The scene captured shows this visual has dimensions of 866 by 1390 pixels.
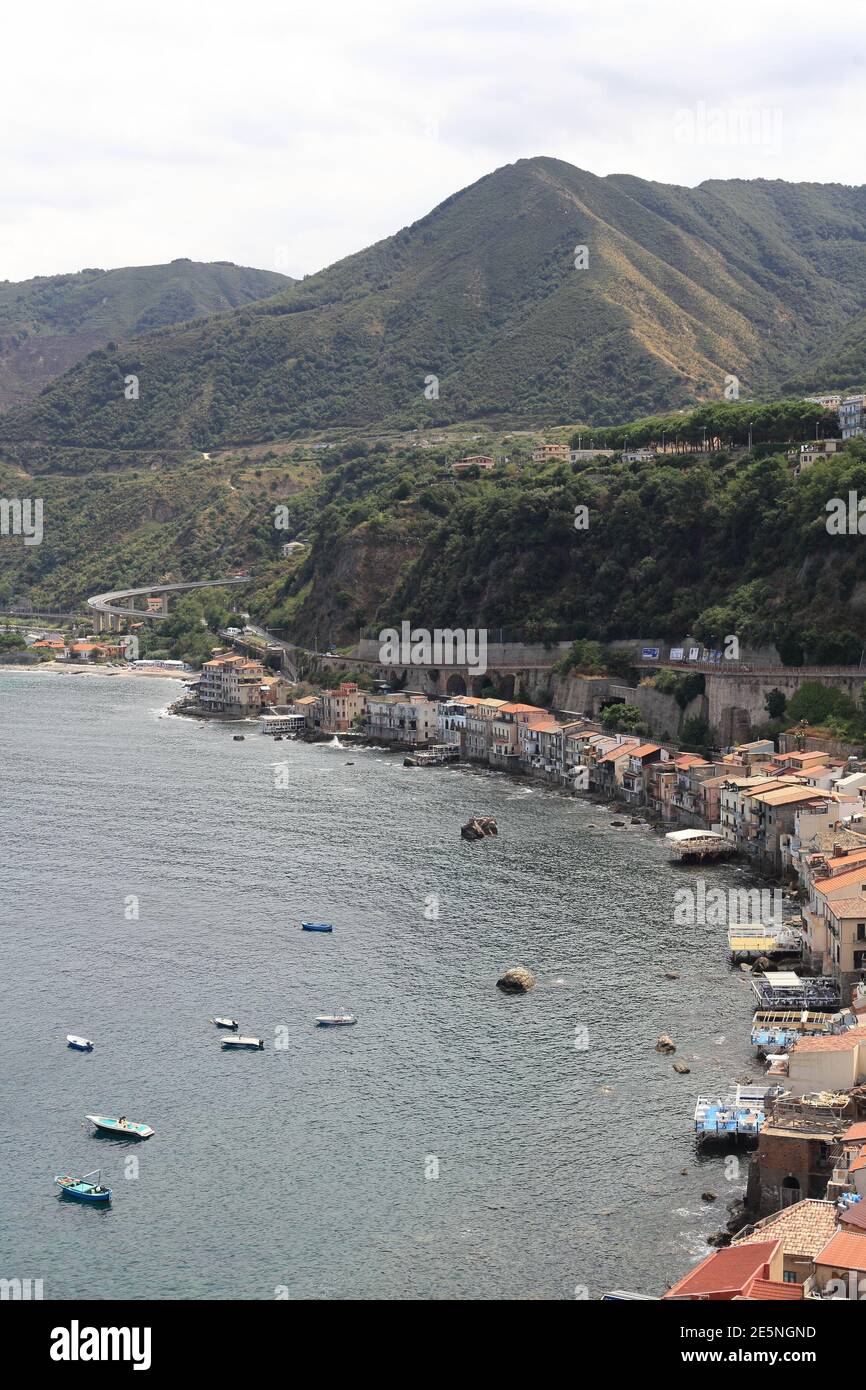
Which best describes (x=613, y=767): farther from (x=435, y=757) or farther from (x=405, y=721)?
(x=405, y=721)

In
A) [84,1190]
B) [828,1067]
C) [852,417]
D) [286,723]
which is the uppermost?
[852,417]

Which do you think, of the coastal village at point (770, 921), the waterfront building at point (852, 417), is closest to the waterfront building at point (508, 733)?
the coastal village at point (770, 921)

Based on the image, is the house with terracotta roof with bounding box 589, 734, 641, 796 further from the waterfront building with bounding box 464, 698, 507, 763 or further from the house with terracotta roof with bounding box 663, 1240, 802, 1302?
the house with terracotta roof with bounding box 663, 1240, 802, 1302

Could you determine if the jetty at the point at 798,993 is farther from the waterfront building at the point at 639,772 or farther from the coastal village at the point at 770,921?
the waterfront building at the point at 639,772

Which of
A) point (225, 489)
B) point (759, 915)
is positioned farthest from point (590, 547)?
point (225, 489)

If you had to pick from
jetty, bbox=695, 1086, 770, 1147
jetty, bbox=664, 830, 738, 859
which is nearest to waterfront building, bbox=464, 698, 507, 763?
jetty, bbox=664, 830, 738, 859

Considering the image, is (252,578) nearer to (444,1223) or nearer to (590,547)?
(590,547)

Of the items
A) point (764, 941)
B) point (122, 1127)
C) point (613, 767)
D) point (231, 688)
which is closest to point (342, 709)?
point (231, 688)
